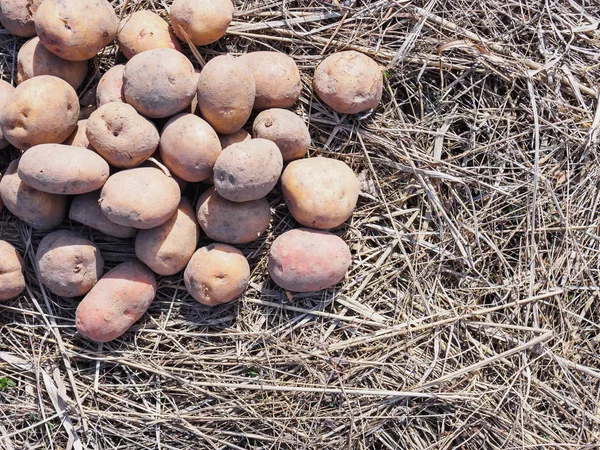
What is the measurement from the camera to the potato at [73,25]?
2.43 metres

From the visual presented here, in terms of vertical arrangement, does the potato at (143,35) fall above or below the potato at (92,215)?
above

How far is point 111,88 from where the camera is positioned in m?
2.56

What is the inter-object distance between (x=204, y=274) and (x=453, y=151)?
1.47 m

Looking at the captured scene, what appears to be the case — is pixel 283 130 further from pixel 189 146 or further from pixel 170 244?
pixel 170 244

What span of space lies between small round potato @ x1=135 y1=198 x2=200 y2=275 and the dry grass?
22 centimetres

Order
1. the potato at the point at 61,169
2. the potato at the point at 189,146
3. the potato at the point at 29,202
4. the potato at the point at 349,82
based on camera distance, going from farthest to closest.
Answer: the potato at the point at 349,82, the potato at the point at 29,202, the potato at the point at 189,146, the potato at the point at 61,169

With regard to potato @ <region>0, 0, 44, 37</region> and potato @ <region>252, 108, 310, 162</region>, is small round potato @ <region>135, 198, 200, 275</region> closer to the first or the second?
potato @ <region>252, 108, 310, 162</region>

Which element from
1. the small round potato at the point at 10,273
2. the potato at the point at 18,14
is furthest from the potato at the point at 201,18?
the small round potato at the point at 10,273

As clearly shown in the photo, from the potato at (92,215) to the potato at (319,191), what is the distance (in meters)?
0.81

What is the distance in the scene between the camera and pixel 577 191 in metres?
2.82

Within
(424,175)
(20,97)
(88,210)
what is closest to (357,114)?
(424,175)

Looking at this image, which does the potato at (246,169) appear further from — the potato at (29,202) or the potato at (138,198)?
the potato at (29,202)

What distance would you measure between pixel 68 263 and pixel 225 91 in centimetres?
110

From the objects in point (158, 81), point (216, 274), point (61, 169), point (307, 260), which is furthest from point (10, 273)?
point (307, 260)
